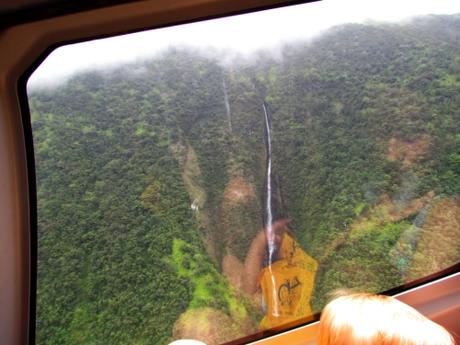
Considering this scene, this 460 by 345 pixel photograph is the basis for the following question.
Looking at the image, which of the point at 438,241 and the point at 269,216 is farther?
the point at 438,241

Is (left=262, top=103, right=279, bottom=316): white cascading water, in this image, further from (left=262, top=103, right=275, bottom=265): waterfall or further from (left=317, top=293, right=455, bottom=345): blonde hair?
(left=317, top=293, right=455, bottom=345): blonde hair

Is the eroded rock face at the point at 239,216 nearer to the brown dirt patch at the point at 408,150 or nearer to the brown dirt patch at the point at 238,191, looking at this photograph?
the brown dirt patch at the point at 238,191

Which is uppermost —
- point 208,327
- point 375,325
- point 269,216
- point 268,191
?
point 268,191

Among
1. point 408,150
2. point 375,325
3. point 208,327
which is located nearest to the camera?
point 375,325

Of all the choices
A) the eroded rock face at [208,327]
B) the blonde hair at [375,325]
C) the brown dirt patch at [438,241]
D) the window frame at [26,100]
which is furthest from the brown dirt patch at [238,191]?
the brown dirt patch at [438,241]

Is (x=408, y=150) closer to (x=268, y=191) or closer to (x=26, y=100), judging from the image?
(x=268, y=191)

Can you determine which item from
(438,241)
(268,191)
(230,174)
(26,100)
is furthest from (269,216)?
(26,100)
